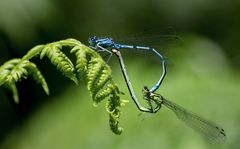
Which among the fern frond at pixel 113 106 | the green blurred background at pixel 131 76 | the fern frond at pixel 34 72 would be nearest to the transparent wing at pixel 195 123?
the fern frond at pixel 113 106

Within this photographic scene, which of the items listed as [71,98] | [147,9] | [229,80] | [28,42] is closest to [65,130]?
[71,98]

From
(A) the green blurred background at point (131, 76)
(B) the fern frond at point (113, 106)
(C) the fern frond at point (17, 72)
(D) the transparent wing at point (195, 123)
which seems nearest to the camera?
(C) the fern frond at point (17, 72)

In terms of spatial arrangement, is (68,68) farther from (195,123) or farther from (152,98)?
(195,123)

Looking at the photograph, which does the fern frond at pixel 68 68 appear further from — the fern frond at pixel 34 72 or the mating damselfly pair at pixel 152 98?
the mating damselfly pair at pixel 152 98

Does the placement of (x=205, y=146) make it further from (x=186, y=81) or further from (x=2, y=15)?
(x=2, y=15)

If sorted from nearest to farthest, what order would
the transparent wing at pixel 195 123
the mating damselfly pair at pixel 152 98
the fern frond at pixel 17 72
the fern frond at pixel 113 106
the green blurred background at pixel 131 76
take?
the fern frond at pixel 17 72
the fern frond at pixel 113 106
the mating damselfly pair at pixel 152 98
the transparent wing at pixel 195 123
the green blurred background at pixel 131 76

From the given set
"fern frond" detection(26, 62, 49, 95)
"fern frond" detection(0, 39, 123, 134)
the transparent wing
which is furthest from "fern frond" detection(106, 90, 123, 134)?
the transparent wing

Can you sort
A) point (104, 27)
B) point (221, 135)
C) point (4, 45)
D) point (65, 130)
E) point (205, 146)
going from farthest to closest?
1. point (104, 27)
2. point (4, 45)
3. point (65, 130)
4. point (205, 146)
5. point (221, 135)

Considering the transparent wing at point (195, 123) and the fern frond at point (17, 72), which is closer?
the fern frond at point (17, 72)

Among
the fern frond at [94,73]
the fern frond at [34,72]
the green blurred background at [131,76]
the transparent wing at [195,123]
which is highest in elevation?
the fern frond at [34,72]
